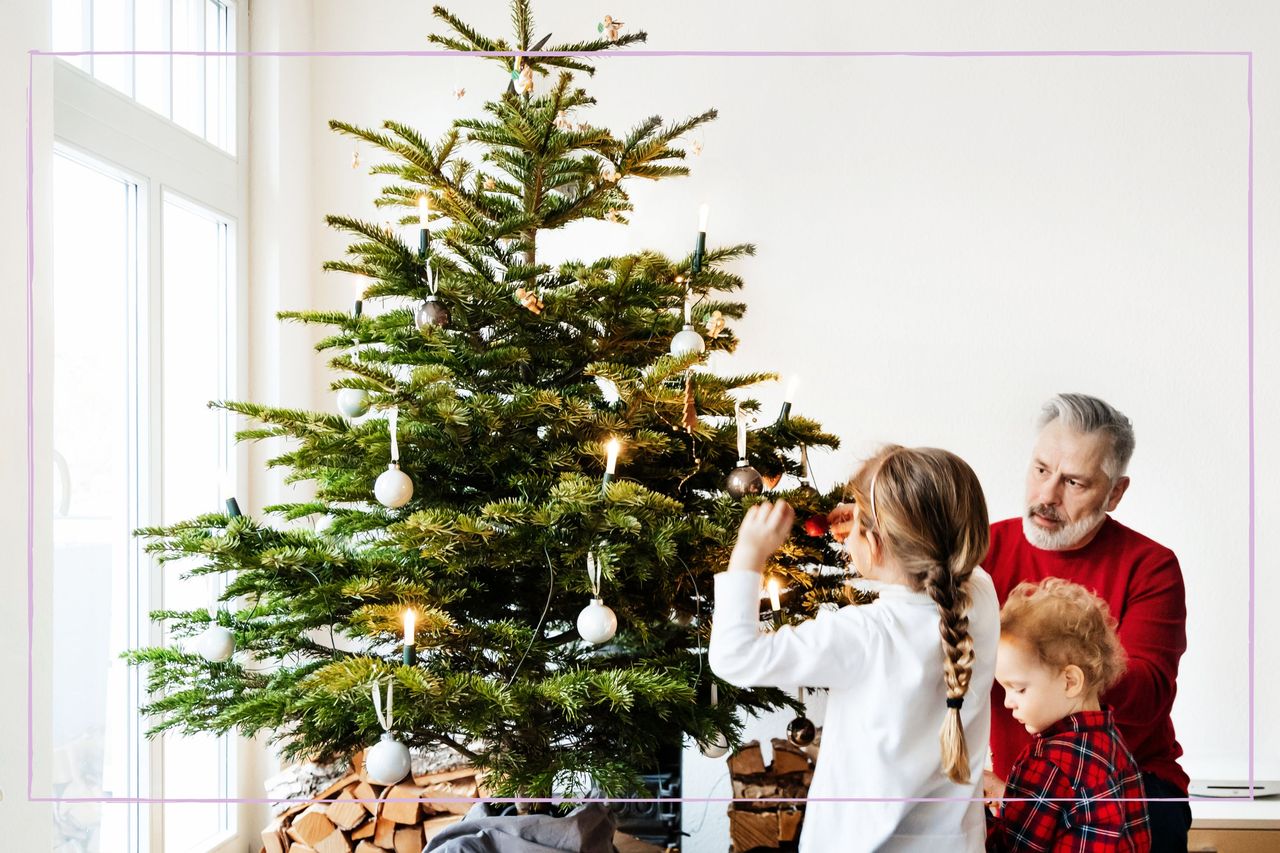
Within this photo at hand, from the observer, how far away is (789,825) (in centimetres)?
163

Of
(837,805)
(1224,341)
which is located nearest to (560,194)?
(837,805)

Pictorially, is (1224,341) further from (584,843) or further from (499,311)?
(584,843)

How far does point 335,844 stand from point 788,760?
87 cm

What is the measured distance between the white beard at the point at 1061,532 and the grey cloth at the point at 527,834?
0.75 m

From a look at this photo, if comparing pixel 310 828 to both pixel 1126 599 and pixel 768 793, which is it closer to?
pixel 768 793

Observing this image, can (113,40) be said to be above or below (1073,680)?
above

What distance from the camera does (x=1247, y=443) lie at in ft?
4.50

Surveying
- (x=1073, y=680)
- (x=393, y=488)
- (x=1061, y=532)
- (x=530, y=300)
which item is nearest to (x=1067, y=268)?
(x=1061, y=532)

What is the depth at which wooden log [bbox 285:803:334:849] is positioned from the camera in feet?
5.12

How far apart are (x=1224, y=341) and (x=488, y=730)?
1.27 m

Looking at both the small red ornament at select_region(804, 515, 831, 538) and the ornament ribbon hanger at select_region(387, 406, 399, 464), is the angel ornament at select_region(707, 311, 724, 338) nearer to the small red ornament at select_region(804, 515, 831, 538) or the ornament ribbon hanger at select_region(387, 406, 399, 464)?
the small red ornament at select_region(804, 515, 831, 538)

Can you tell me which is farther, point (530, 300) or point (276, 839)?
point (276, 839)

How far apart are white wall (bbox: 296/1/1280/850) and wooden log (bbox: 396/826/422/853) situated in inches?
40.9

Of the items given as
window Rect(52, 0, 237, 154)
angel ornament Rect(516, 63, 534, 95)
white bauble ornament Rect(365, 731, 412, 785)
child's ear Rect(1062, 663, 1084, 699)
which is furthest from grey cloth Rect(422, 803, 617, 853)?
window Rect(52, 0, 237, 154)
